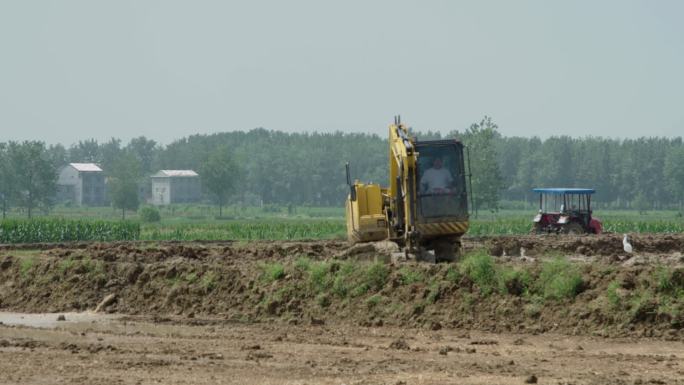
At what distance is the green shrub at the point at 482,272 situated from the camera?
20.5 meters

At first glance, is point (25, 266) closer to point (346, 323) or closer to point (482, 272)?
point (346, 323)

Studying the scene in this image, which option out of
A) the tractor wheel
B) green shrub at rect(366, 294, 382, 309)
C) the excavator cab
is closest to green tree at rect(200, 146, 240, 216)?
the tractor wheel

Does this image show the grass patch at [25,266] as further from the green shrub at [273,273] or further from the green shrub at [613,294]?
the green shrub at [613,294]

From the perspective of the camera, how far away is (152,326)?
69.3 ft

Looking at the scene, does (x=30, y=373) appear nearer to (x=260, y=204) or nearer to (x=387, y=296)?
(x=387, y=296)

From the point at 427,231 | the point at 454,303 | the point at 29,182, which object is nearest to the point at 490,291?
the point at 454,303

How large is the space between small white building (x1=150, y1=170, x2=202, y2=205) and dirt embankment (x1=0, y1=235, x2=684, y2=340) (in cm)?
16402

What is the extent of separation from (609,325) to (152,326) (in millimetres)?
8379

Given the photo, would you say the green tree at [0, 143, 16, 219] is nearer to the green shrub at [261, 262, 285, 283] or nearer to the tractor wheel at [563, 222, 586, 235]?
the tractor wheel at [563, 222, 586, 235]

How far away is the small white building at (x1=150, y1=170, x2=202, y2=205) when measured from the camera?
191m

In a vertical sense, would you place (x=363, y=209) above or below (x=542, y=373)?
above

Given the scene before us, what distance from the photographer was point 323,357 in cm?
1619

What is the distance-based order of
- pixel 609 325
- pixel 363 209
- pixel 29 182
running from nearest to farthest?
1. pixel 609 325
2. pixel 363 209
3. pixel 29 182

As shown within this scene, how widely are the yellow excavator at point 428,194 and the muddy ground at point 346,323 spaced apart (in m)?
1.50
